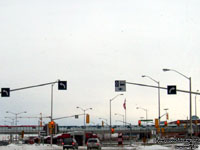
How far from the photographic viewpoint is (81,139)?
82.2 metres

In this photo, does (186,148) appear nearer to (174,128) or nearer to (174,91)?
(174,91)

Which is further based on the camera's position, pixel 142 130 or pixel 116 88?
pixel 142 130

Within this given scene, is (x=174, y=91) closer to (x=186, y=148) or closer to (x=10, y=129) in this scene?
(x=186, y=148)

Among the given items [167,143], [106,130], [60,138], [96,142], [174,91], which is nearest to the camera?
[174,91]

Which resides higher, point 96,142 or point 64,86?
point 64,86

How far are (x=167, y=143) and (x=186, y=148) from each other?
19059 millimetres

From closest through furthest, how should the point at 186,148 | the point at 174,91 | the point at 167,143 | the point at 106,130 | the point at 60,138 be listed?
the point at 174,91, the point at 186,148, the point at 167,143, the point at 60,138, the point at 106,130

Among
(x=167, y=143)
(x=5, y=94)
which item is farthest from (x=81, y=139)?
(x=5, y=94)

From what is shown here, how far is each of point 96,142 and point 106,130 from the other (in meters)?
107

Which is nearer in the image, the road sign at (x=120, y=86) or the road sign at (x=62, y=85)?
the road sign at (x=62, y=85)

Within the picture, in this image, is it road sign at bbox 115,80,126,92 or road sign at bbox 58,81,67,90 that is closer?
road sign at bbox 58,81,67,90

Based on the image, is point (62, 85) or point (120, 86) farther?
point (120, 86)

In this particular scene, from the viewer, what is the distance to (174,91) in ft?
124

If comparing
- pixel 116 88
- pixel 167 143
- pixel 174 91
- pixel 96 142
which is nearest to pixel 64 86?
pixel 116 88
